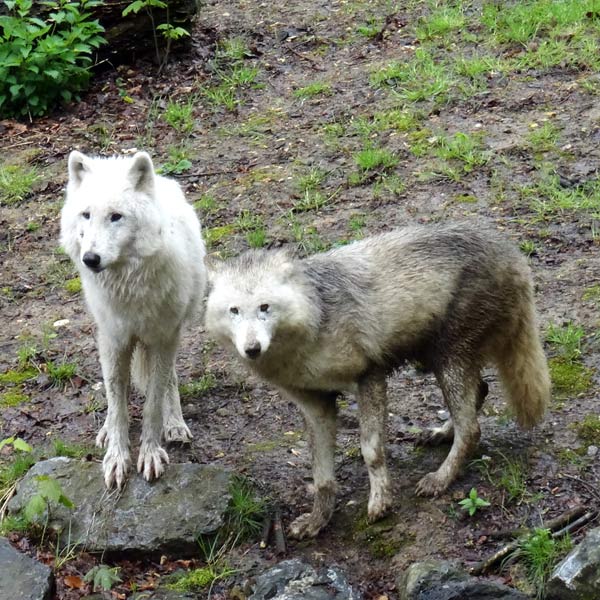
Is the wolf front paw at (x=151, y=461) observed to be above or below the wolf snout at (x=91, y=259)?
below

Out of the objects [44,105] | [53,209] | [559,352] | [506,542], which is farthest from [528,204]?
[44,105]

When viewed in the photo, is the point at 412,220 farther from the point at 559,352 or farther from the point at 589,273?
the point at 559,352

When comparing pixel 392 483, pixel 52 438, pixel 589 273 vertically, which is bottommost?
pixel 52 438

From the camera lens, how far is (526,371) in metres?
5.46

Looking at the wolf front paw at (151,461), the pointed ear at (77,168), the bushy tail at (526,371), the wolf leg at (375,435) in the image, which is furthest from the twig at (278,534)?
the pointed ear at (77,168)

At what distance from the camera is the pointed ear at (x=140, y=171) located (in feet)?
17.4

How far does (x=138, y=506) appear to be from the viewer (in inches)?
220

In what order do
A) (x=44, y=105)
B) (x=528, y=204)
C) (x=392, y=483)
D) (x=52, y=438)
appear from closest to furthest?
(x=392, y=483), (x=52, y=438), (x=528, y=204), (x=44, y=105)

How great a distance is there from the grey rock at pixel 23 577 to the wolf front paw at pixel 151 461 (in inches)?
34.2

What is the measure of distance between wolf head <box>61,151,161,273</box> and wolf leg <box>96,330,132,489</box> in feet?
2.20

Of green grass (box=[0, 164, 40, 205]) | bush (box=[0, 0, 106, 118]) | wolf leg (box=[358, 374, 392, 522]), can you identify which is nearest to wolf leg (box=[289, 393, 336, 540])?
wolf leg (box=[358, 374, 392, 522])

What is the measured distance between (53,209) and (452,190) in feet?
13.0

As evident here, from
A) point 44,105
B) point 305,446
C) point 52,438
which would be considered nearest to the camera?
point 305,446

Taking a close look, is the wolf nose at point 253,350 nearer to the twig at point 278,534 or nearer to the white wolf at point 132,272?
the white wolf at point 132,272
